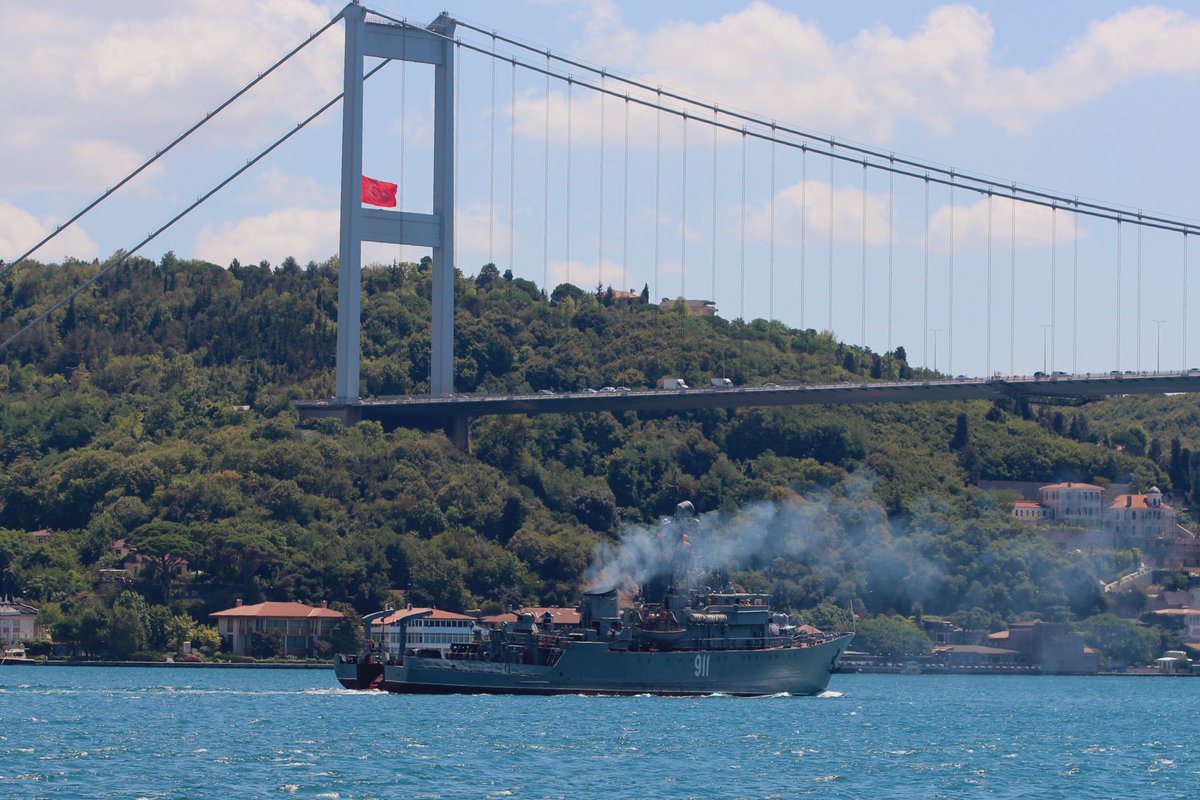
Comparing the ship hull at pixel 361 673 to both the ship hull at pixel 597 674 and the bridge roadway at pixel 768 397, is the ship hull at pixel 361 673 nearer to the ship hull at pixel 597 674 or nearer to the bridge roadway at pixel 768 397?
the ship hull at pixel 597 674

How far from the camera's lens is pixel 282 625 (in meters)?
78.8

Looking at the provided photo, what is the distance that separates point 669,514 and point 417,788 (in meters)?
54.6

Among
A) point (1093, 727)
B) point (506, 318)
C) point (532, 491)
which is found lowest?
point (1093, 727)

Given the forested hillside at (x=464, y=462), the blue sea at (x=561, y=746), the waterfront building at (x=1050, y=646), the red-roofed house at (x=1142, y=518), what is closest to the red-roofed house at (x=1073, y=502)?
the red-roofed house at (x=1142, y=518)

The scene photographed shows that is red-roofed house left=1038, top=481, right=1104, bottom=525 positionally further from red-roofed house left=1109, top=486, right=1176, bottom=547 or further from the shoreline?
the shoreline

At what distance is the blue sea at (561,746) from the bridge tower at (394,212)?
1765 cm

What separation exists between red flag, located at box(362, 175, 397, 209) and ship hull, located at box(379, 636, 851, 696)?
74.9ft

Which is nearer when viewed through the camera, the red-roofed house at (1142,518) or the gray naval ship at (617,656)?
the gray naval ship at (617,656)

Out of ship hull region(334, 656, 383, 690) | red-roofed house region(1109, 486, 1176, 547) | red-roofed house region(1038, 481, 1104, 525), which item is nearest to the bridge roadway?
ship hull region(334, 656, 383, 690)

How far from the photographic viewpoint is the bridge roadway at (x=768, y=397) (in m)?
71.1

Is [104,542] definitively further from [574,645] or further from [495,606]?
[574,645]

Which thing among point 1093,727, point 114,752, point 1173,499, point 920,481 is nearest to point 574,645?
point 1093,727

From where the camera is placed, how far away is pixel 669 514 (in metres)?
89.9

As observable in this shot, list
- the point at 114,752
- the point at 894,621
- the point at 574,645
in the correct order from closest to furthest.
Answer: the point at 114,752 < the point at 574,645 < the point at 894,621
